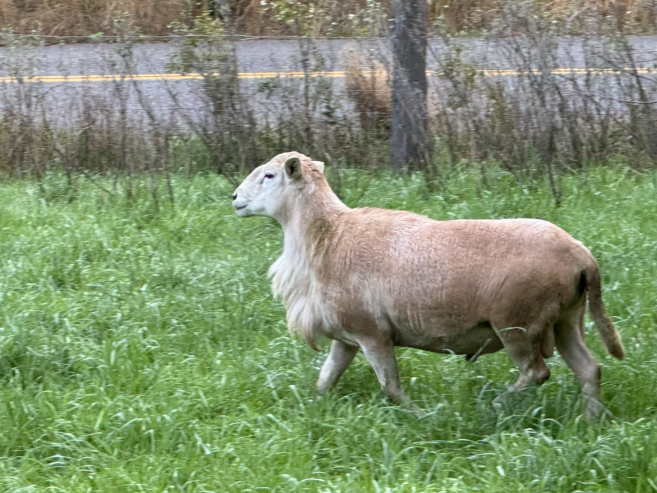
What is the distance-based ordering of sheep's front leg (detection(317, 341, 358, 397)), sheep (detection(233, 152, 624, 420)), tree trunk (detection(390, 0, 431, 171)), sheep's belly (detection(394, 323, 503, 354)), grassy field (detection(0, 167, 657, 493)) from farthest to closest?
tree trunk (detection(390, 0, 431, 171)), sheep's front leg (detection(317, 341, 358, 397)), sheep's belly (detection(394, 323, 503, 354)), sheep (detection(233, 152, 624, 420)), grassy field (detection(0, 167, 657, 493))

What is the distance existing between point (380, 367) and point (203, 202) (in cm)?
422

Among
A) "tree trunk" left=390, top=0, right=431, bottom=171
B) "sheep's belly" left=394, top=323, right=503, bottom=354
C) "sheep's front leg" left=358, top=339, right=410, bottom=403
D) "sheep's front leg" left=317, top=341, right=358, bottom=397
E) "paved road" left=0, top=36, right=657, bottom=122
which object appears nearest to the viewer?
"sheep's belly" left=394, top=323, right=503, bottom=354

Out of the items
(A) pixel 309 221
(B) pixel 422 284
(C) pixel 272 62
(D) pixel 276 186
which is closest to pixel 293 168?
(D) pixel 276 186

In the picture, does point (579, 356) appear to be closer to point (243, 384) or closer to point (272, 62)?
point (243, 384)

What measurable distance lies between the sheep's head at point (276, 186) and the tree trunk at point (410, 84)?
10.8ft

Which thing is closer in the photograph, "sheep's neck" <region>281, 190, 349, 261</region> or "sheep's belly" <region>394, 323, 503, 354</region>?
"sheep's belly" <region>394, 323, 503, 354</region>

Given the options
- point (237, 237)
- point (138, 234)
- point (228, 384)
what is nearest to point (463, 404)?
point (228, 384)

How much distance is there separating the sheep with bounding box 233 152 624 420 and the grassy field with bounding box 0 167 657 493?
0.95 ft

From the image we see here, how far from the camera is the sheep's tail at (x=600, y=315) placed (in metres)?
4.89

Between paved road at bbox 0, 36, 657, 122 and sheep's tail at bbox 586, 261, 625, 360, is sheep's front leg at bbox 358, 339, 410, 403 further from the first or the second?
paved road at bbox 0, 36, 657, 122

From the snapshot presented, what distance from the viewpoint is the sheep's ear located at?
18.1 feet

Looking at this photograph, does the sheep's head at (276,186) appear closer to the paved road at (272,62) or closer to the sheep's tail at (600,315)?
the sheep's tail at (600,315)

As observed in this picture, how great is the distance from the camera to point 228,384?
216 inches

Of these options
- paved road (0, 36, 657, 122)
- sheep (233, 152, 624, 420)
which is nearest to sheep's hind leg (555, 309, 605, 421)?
sheep (233, 152, 624, 420)
